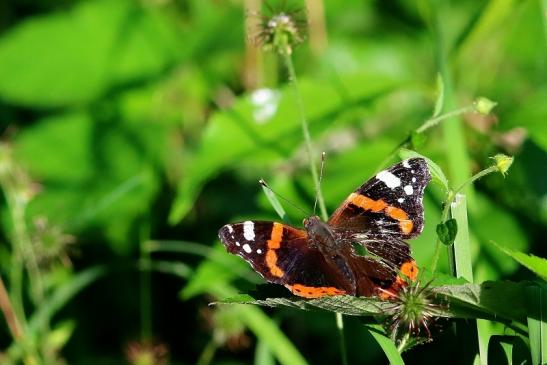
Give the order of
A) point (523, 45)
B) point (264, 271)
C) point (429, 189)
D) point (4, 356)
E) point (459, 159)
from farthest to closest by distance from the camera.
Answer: point (523, 45), point (4, 356), point (429, 189), point (459, 159), point (264, 271)

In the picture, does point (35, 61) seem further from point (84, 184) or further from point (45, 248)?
point (45, 248)

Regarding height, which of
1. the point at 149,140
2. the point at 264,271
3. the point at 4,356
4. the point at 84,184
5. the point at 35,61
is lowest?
the point at 4,356

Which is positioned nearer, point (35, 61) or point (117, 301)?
point (117, 301)

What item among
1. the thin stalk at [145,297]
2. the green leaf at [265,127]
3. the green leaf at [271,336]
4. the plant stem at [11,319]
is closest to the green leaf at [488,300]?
the green leaf at [271,336]

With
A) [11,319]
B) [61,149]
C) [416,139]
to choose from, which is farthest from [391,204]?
[61,149]

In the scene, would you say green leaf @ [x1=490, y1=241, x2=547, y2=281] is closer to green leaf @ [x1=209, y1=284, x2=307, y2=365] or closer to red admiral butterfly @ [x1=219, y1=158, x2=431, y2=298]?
red admiral butterfly @ [x1=219, y1=158, x2=431, y2=298]

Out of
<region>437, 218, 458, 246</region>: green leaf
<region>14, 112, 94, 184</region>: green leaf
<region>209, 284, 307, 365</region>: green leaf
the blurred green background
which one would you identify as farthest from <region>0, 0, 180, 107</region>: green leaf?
<region>437, 218, 458, 246</region>: green leaf

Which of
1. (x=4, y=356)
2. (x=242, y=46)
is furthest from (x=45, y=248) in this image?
(x=242, y=46)
